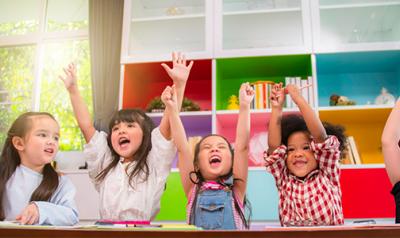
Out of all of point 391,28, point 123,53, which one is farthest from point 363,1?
point 123,53

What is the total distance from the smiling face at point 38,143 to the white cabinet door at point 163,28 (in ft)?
4.76

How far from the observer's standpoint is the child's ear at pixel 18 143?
1.55 metres

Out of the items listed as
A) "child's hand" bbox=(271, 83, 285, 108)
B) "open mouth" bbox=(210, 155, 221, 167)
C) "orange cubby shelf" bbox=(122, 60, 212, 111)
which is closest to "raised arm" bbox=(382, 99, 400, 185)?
"child's hand" bbox=(271, 83, 285, 108)

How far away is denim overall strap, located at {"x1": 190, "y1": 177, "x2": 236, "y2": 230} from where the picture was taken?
1433mm

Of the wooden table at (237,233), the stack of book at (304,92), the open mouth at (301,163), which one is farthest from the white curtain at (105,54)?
the wooden table at (237,233)

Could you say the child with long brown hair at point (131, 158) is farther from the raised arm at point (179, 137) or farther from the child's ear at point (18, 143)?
the child's ear at point (18, 143)

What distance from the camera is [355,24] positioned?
9.48 feet

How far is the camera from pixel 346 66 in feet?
9.83

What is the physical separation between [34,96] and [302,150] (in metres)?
→ 2.76

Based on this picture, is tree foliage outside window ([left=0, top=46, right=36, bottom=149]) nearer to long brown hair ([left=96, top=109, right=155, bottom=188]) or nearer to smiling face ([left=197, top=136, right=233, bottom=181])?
long brown hair ([left=96, top=109, right=155, bottom=188])

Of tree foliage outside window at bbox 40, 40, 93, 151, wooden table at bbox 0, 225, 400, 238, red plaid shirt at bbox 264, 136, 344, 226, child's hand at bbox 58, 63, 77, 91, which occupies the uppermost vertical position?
tree foliage outside window at bbox 40, 40, 93, 151

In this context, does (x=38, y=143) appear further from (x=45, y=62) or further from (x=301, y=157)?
(x=45, y=62)

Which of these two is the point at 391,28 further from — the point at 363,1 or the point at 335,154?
the point at 335,154

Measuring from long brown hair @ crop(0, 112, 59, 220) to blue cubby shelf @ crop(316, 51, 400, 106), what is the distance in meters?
2.06
